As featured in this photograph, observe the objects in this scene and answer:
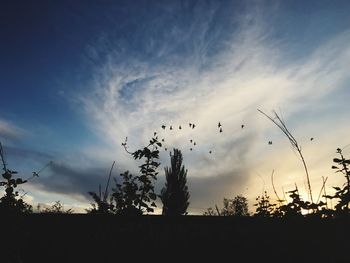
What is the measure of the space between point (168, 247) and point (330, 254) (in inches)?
92.1

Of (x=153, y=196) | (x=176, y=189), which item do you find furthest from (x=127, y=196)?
(x=176, y=189)

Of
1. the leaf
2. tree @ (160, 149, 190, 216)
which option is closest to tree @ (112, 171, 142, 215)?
the leaf

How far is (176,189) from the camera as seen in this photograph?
23.6 metres

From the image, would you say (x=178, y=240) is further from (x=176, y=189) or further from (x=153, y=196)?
(x=176, y=189)

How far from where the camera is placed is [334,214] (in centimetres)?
390

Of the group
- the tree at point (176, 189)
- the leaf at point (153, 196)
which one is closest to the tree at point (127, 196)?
the leaf at point (153, 196)

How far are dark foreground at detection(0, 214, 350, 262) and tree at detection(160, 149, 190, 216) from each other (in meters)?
16.1

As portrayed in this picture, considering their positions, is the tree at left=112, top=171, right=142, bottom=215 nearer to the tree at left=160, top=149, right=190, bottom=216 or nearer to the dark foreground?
the dark foreground

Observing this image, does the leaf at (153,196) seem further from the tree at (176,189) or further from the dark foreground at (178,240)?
the tree at (176,189)

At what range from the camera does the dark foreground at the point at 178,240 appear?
4141mm

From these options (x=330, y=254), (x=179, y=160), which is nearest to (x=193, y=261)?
(x=330, y=254)

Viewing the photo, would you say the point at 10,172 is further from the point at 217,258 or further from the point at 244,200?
the point at 244,200

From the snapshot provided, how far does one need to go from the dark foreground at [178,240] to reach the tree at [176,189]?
16.1 meters

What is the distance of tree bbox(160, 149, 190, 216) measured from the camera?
22.4m
